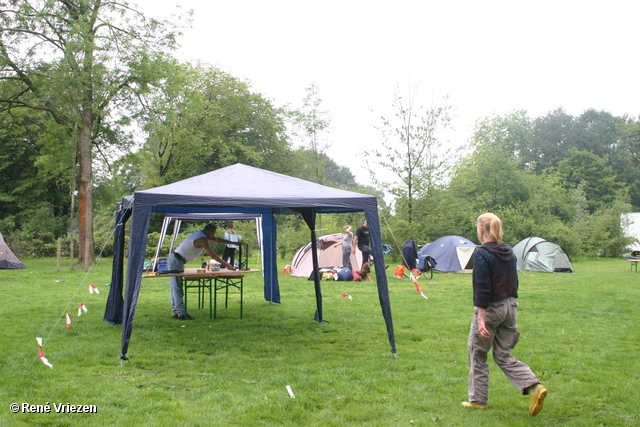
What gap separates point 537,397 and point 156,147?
19844 millimetres

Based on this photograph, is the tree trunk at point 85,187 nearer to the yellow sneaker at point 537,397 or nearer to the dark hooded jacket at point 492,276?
the dark hooded jacket at point 492,276

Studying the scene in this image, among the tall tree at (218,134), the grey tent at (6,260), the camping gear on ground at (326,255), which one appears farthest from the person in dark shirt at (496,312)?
the tall tree at (218,134)

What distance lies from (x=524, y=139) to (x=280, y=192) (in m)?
42.9

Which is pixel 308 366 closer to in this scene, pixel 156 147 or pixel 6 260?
pixel 6 260

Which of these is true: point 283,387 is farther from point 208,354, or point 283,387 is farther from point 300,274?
point 300,274

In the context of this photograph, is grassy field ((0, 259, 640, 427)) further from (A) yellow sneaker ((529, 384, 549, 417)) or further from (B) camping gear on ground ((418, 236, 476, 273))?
(B) camping gear on ground ((418, 236, 476, 273))

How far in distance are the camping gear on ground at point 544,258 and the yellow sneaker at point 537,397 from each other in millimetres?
13642

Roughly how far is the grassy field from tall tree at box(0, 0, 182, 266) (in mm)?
8399

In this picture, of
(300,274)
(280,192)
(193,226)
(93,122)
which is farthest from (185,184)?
(193,226)

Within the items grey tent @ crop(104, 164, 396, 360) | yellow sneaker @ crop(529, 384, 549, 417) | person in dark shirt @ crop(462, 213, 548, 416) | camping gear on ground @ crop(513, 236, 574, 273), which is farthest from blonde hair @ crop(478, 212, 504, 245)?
camping gear on ground @ crop(513, 236, 574, 273)

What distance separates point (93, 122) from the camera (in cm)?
1736

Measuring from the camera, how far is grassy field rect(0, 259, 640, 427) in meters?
3.71

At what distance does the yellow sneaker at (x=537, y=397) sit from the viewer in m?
3.51

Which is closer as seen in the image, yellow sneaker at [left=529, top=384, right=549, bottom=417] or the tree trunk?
yellow sneaker at [left=529, top=384, right=549, bottom=417]
